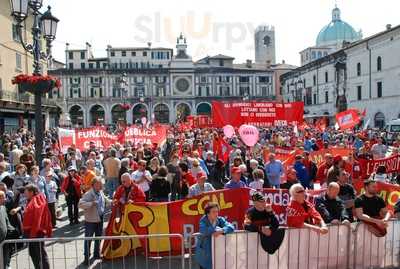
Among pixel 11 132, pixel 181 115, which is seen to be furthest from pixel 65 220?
pixel 181 115

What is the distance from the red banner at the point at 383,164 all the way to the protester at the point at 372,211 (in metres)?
4.93

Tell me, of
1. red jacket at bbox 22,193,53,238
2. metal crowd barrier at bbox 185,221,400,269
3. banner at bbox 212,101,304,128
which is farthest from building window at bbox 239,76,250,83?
red jacket at bbox 22,193,53,238

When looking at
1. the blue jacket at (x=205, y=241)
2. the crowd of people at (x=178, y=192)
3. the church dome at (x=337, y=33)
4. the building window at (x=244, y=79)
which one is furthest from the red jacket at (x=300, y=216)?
the building window at (x=244, y=79)

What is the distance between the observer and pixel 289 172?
10.3 metres

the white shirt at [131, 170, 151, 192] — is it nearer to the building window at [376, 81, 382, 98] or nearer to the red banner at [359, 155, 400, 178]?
the red banner at [359, 155, 400, 178]

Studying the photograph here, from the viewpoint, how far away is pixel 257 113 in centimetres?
1756

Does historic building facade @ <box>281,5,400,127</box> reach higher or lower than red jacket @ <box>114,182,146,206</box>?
higher

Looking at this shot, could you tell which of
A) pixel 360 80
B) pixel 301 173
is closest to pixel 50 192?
pixel 301 173

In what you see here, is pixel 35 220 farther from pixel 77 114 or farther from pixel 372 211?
pixel 77 114

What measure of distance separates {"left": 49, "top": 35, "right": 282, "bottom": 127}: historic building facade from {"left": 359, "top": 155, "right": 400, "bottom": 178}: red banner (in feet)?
266

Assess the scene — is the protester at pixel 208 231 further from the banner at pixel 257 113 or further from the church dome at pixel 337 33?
the church dome at pixel 337 33

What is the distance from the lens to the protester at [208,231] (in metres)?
6.11

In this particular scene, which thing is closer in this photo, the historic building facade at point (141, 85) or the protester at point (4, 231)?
the protester at point (4, 231)

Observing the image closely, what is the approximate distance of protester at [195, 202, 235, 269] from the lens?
6.11 metres
